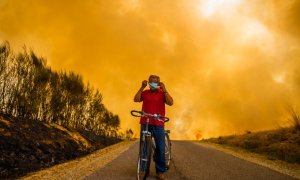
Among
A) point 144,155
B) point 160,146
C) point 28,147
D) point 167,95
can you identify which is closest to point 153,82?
point 167,95

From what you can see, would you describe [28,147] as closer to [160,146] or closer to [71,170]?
[71,170]

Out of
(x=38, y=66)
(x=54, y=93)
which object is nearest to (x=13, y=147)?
(x=38, y=66)

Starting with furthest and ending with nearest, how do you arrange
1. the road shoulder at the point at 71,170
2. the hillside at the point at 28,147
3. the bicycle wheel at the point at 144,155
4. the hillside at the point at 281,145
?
the hillside at the point at 281,145
the hillside at the point at 28,147
the road shoulder at the point at 71,170
the bicycle wheel at the point at 144,155

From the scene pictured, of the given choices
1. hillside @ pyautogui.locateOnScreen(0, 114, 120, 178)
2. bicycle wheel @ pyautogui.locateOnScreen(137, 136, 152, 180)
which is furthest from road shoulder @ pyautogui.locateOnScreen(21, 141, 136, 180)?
bicycle wheel @ pyautogui.locateOnScreen(137, 136, 152, 180)

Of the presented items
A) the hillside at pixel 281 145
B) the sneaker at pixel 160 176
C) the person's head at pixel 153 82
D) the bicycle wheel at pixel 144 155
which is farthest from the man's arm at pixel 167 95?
the hillside at pixel 281 145

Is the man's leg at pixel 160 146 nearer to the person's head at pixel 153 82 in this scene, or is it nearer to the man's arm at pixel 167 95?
the man's arm at pixel 167 95

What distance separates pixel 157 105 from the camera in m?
6.45

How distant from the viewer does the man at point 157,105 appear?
6.38m

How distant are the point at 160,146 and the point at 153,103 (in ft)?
3.05

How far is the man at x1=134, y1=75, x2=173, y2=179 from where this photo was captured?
6.38 meters

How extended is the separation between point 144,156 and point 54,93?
14063 mm

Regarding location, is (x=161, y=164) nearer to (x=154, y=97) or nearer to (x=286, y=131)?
(x=154, y=97)

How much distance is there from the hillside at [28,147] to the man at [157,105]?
376 centimetres

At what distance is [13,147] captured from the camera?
9930mm
